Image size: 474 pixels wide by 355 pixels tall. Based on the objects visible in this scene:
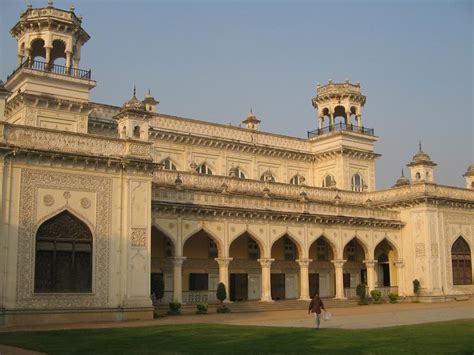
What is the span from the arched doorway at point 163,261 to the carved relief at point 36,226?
24.1 feet

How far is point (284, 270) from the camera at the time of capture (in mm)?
41406

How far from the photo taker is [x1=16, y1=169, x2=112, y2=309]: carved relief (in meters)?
25.2

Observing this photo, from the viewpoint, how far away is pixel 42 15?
35.0m

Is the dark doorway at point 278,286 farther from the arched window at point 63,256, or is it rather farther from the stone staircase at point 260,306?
the arched window at point 63,256

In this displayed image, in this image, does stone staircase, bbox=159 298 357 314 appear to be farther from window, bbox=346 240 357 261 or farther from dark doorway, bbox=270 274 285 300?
window, bbox=346 240 357 261

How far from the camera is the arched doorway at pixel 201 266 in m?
36.3

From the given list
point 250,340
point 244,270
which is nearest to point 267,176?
point 244,270

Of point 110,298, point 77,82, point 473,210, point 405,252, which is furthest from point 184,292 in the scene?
point 473,210

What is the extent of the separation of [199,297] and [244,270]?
480 cm

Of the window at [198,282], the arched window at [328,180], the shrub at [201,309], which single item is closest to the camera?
the shrub at [201,309]

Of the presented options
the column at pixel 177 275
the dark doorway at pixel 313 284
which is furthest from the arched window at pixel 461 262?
the column at pixel 177 275

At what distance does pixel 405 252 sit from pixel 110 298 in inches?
929

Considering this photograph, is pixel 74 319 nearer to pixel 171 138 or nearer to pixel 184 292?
pixel 184 292

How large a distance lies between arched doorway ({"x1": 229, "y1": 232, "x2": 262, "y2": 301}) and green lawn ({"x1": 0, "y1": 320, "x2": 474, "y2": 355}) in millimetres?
16326
